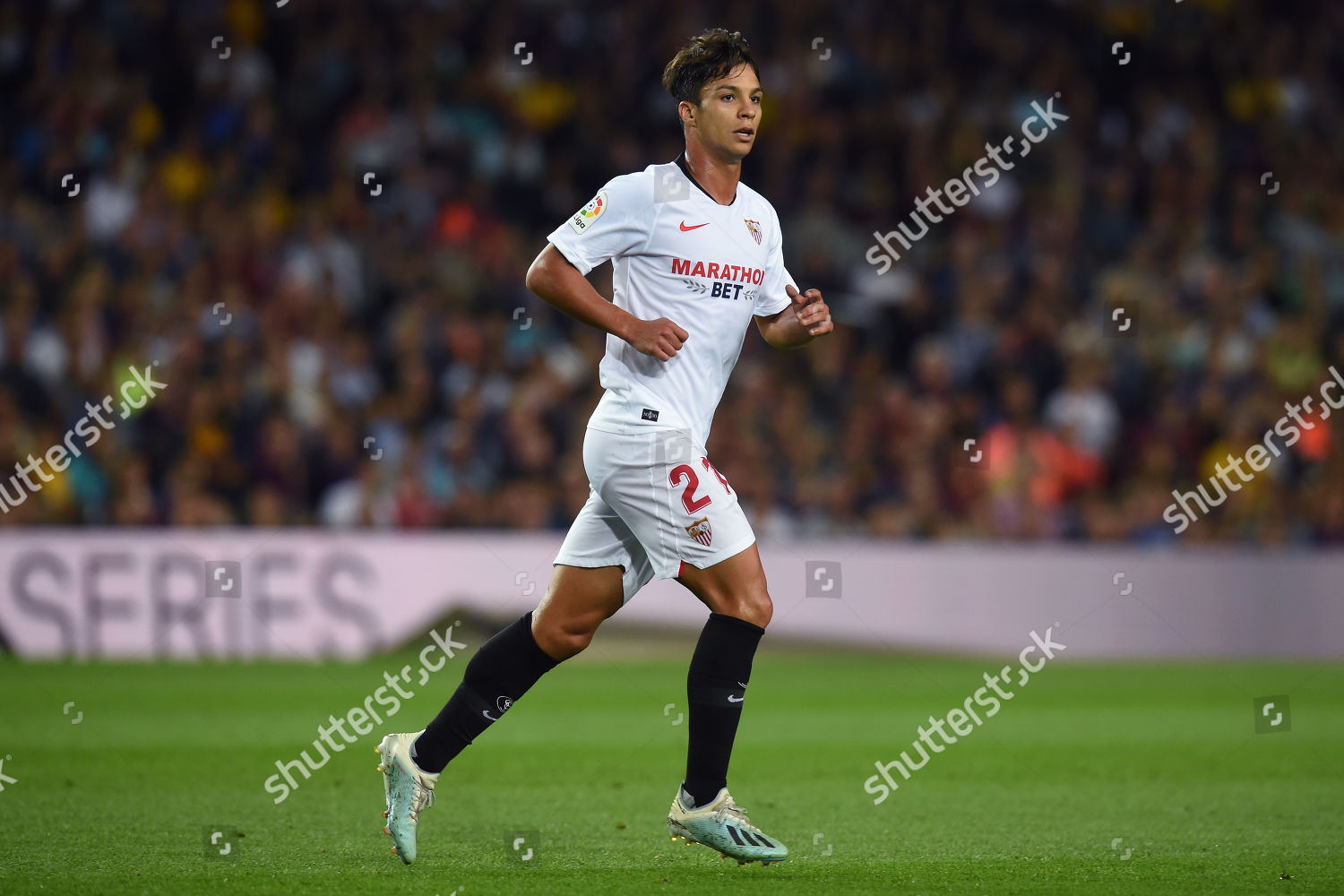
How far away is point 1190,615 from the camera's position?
12672 millimetres

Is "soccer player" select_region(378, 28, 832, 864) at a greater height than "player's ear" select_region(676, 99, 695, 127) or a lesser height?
lesser

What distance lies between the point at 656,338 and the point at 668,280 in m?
0.27

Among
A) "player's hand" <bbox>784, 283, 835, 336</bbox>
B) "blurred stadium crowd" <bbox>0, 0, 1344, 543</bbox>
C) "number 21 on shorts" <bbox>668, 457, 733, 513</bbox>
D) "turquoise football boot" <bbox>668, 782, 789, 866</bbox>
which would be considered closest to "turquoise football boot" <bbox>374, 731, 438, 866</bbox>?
"turquoise football boot" <bbox>668, 782, 789, 866</bbox>

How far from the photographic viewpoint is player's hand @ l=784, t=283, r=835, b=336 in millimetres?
5281

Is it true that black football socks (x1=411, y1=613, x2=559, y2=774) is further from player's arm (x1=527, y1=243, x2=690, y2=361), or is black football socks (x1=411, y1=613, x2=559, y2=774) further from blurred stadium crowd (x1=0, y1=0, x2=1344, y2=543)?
blurred stadium crowd (x1=0, y1=0, x2=1344, y2=543)

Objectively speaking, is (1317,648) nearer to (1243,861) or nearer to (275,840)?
(1243,861)

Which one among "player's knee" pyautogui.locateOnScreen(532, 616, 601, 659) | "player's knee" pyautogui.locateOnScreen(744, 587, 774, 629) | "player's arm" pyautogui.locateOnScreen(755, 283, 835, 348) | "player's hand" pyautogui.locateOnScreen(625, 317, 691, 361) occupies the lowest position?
"player's knee" pyautogui.locateOnScreen(532, 616, 601, 659)

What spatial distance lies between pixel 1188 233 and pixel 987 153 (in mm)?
2136

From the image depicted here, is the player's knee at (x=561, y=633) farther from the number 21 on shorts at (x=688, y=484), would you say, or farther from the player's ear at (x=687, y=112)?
the player's ear at (x=687, y=112)

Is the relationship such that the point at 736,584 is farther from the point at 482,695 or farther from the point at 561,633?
the point at 482,695

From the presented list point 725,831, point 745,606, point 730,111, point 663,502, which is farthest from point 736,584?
point 730,111

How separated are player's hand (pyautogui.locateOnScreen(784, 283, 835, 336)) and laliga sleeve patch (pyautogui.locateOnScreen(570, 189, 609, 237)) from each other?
784 millimetres

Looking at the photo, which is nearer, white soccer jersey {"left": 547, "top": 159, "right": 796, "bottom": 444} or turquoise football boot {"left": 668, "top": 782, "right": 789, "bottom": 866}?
turquoise football boot {"left": 668, "top": 782, "right": 789, "bottom": 866}

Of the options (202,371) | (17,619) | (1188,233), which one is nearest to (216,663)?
(17,619)
